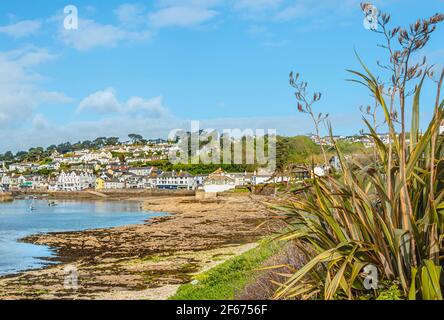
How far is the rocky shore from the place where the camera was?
1521cm

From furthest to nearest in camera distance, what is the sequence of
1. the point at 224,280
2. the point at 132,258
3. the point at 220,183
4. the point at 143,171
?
1. the point at 143,171
2. the point at 220,183
3. the point at 132,258
4. the point at 224,280

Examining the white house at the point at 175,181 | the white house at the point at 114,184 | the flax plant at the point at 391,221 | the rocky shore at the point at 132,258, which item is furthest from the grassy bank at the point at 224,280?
the white house at the point at 114,184

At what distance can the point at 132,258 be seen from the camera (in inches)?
868

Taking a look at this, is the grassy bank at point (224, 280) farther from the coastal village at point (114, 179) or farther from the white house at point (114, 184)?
the white house at point (114, 184)

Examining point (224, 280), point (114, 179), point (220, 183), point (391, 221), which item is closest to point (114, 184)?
point (114, 179)

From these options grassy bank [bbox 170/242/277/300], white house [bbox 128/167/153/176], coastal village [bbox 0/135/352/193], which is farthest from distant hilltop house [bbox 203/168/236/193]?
grassy bank [bbox 170/242/277/300]

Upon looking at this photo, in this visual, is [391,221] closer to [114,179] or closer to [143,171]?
[114,179]

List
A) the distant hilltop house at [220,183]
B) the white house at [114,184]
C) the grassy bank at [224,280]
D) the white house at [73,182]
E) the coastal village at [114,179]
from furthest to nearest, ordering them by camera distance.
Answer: the white house at [73,182]
the white house at [114,184]
the coastal village at [114,179]
the distant hilltop house at [220,183]
the grassy bank at [224,280]

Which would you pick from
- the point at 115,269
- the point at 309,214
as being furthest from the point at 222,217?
the point at 309,214

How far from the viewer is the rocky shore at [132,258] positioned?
15211mm
